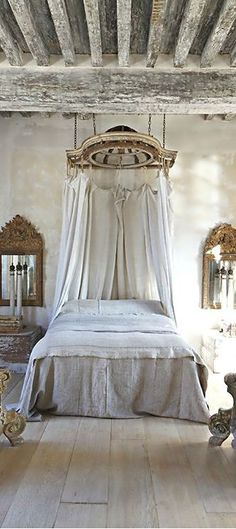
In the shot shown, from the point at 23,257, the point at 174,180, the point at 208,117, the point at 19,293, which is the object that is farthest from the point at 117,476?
the point at 208,117

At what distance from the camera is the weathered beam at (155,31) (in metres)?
2.54

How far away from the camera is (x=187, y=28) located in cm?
277

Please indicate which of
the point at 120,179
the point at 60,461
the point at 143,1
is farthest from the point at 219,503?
the point at 120,179

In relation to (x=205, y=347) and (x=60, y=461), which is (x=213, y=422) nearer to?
(x=60, y=461)

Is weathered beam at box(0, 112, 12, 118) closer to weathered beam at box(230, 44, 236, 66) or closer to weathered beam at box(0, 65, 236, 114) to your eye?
weathered beam at box(0, 65, 236, 114)

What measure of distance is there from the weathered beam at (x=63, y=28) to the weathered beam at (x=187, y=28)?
700mm

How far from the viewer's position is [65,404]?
3.74 m

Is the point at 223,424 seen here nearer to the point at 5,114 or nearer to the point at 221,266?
the point at 221,266

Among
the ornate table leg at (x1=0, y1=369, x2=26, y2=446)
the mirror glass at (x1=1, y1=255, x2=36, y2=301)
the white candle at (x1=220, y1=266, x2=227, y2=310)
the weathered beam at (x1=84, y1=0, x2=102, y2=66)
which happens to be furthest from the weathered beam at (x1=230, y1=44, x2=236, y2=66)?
the mirror glass at (x1=1, y1=255, x2=36, y2=301)

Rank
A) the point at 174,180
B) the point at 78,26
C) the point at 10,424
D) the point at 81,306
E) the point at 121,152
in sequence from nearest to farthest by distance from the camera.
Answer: the point at 78,26 < the point at 10,424 < the point at 81,306 < the point at 121,152 < the point at 174,180

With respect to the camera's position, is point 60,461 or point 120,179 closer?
point 60,461

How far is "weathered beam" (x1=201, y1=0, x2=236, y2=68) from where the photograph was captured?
2.57 meters

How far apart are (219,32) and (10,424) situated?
9.58 ft

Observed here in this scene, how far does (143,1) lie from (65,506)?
2.94 m
